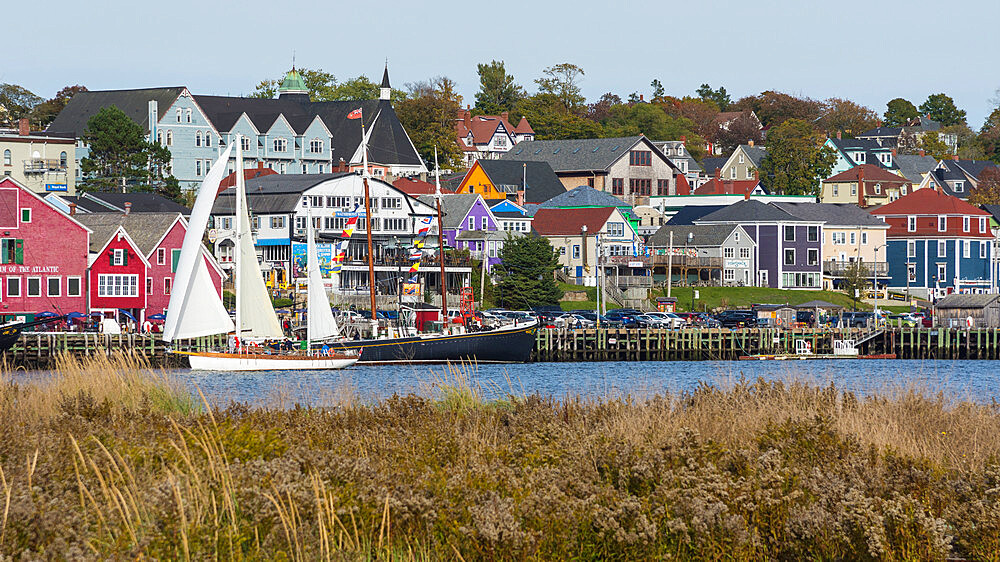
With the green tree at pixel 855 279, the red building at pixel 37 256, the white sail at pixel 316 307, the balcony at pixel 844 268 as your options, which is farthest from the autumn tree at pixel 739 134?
the white sail at pixel 316 307

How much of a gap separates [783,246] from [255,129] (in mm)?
49341

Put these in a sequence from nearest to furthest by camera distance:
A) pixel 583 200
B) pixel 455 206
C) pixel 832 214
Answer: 1. pixel 455 206
2. pixel 583 200
3. pixel 832 214

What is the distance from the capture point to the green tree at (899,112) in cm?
19554

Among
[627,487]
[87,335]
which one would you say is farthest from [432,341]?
[627,487]

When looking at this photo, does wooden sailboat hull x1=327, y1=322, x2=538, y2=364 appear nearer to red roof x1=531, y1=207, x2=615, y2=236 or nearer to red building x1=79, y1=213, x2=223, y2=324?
red building x1=79, y1=213, x2=223, y2=324

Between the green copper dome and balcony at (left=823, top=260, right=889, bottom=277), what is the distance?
64667 millimetres

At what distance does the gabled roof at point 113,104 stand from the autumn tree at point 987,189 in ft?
259

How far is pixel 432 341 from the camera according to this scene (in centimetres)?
6028

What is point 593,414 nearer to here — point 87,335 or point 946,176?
point 87,335

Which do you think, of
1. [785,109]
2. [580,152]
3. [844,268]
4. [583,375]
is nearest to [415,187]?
[580,152]

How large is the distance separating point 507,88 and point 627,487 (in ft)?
541

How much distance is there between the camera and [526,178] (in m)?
120

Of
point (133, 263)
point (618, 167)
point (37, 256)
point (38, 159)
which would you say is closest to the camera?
point (37, 256)

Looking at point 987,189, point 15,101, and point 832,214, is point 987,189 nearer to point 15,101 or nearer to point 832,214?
point 832,214
